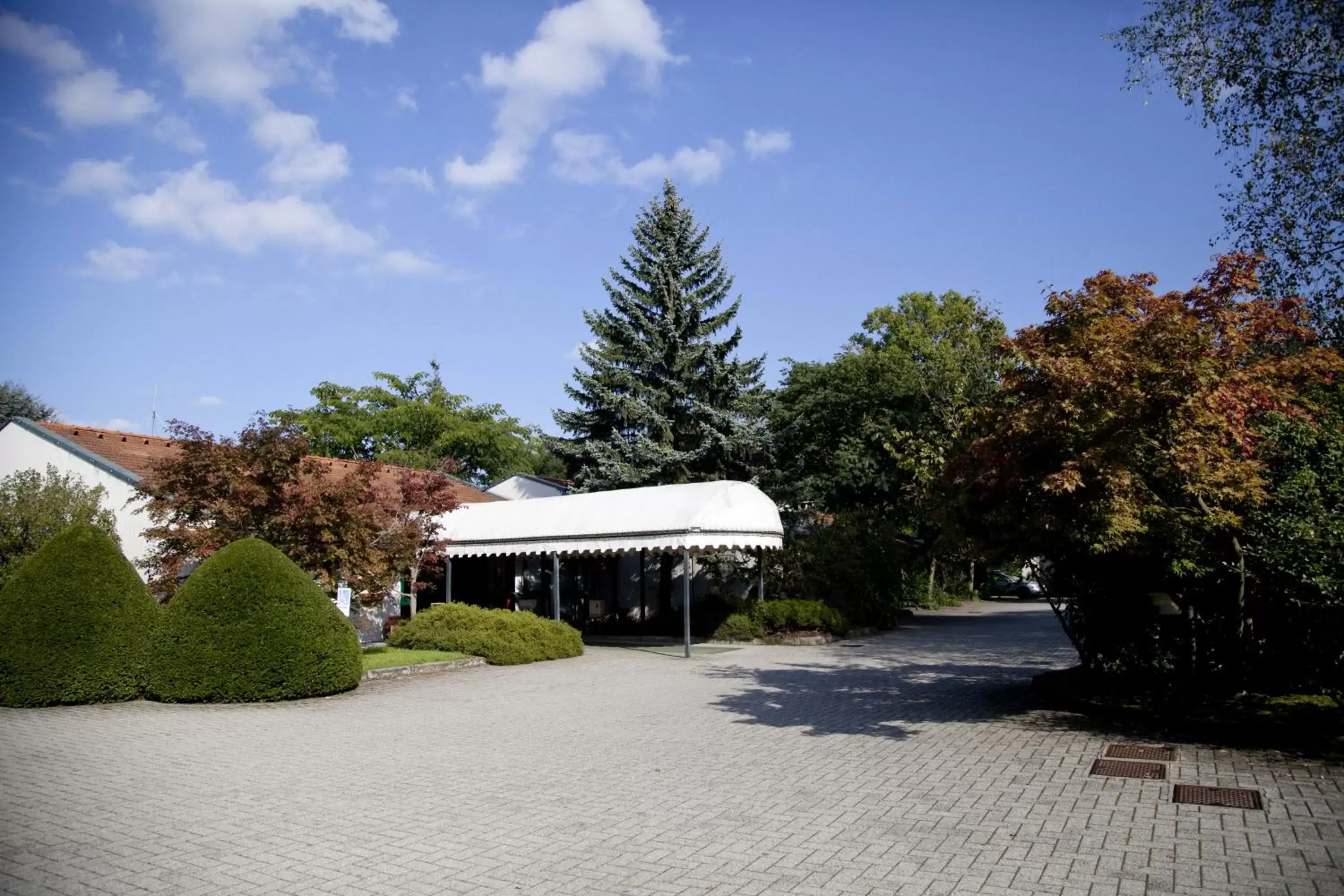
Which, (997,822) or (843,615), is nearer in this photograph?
(997,822)

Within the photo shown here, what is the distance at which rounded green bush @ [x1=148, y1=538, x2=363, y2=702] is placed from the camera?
40.8 feet

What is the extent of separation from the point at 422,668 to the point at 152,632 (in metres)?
4.71

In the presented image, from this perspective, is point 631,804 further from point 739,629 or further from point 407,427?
point 407,427

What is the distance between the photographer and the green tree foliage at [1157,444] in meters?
8.26

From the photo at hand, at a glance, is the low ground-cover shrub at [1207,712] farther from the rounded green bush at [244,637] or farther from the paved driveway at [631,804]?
the rounded green bush at [244,637]

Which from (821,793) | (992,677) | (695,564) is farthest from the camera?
(695,564)

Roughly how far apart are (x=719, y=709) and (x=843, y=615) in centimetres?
1156

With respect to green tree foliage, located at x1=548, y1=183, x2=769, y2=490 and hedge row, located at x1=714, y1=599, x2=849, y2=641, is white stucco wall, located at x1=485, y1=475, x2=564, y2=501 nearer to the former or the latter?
green tree foliage, located at x1=548, y1=183, x2=769, y2=490

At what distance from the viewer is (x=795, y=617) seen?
21469 millimetres

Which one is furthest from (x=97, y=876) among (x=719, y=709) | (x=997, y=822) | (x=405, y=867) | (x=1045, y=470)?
(x=1045, y=470)

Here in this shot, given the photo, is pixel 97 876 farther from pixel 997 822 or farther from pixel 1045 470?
pixel 1045 470

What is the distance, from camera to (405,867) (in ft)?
18.5

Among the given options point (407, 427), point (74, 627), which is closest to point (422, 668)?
point (74, 627)

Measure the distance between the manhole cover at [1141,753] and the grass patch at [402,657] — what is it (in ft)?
37.9
